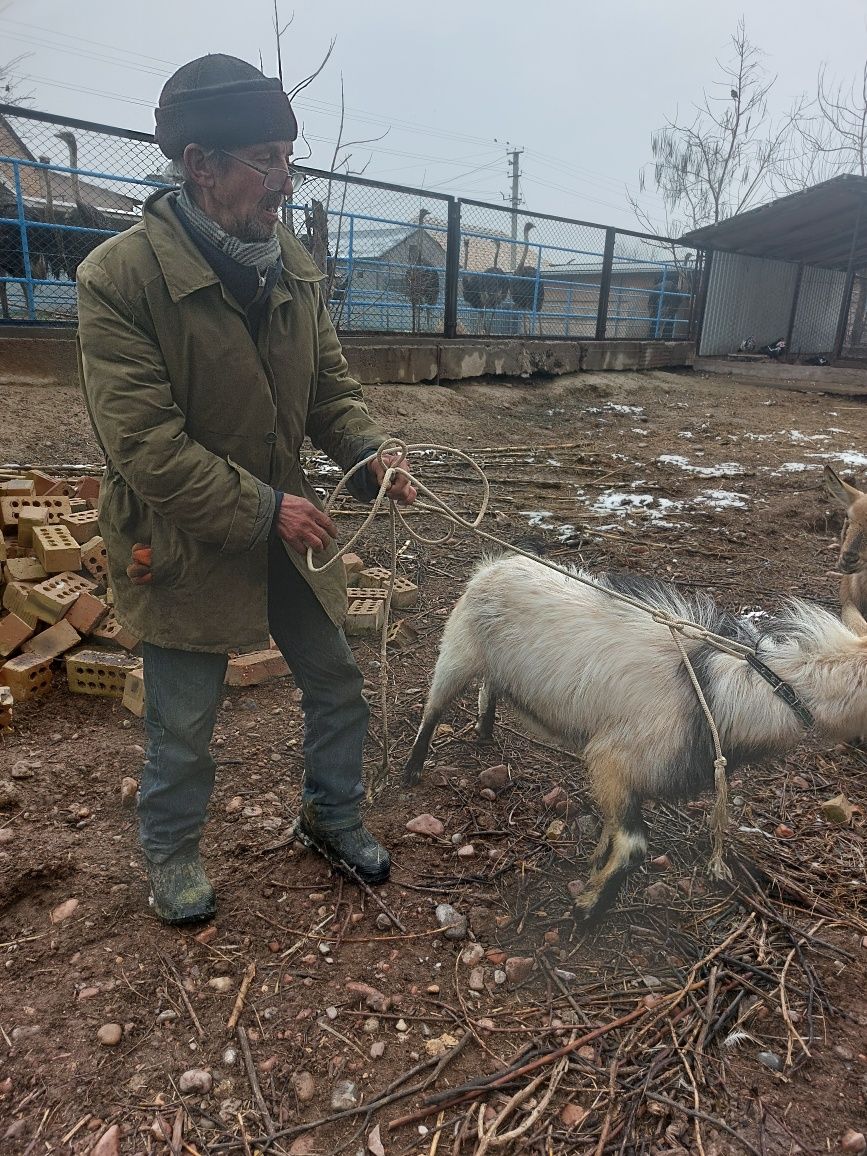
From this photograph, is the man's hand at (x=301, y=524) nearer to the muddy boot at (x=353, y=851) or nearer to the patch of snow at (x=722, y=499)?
the muddy boot at (x=353, y=851)

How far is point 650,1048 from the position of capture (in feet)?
6.50

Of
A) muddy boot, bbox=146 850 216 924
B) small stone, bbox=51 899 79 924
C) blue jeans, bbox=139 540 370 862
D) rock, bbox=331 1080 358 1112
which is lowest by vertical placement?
rock, bbox=331 1080 358 1112

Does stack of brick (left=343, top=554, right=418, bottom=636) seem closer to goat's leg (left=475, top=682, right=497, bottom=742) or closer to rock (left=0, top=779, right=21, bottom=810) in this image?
goat's leg (left=475, top=682, right=497, bottom=742)

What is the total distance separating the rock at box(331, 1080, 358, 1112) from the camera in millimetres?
1846

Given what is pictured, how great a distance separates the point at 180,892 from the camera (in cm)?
231

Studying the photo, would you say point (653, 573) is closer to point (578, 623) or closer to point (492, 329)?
point (578, 623)

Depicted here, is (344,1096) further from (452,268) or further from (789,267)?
(789,267)

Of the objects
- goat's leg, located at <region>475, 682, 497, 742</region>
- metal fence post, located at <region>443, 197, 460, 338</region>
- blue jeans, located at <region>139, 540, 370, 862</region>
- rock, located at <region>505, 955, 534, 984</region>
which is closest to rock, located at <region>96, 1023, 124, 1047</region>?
blue jeans, located at <region>139, 540, 370, 862</region>

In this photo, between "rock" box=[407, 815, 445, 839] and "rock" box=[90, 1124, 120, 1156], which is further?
"rock" box=[407, 815, 445, 839]

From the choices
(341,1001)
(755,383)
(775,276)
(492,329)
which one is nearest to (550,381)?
(492,329)

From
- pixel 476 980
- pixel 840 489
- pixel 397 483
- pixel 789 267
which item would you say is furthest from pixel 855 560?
pixel 789 267

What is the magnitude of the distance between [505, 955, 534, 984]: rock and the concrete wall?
24.5 ft

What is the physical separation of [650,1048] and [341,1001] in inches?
32.3

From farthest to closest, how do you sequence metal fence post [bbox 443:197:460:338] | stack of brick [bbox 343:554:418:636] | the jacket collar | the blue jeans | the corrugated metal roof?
the corrugated metal roof
metal fence post [bbox 443:197:460:338]
stack of brick [bbox 343:554:418:636]
the blue jeans
the jacket collar
